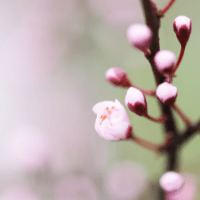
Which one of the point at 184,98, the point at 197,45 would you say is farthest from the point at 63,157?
the point at 197,45

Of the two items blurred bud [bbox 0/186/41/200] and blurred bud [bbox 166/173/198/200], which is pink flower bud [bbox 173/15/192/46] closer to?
blurred bud [bbox 166/173/198/200]

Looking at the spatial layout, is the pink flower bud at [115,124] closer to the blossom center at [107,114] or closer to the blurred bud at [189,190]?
the blossom center at [107,114]

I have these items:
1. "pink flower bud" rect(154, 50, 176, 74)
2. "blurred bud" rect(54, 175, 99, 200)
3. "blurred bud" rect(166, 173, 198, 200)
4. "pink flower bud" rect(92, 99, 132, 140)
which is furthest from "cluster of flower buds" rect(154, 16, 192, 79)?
"blurred bud" rect(54, 175, 99, 200)

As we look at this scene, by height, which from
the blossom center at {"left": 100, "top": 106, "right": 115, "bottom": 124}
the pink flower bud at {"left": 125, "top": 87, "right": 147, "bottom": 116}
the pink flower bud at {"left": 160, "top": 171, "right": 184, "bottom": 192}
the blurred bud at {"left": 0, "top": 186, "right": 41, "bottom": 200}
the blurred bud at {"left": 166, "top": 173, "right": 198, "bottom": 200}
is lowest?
the blurred bud at {"left": 0, "top": 186, "right": 41, "bottom": 200}

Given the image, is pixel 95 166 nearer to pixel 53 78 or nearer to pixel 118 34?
pixel 53 78

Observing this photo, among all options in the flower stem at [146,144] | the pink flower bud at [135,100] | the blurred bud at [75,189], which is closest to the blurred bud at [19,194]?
the blurred bud at [75,189]

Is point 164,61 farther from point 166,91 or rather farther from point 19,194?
point 19,194

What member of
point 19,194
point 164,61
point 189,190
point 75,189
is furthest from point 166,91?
point 19,194
